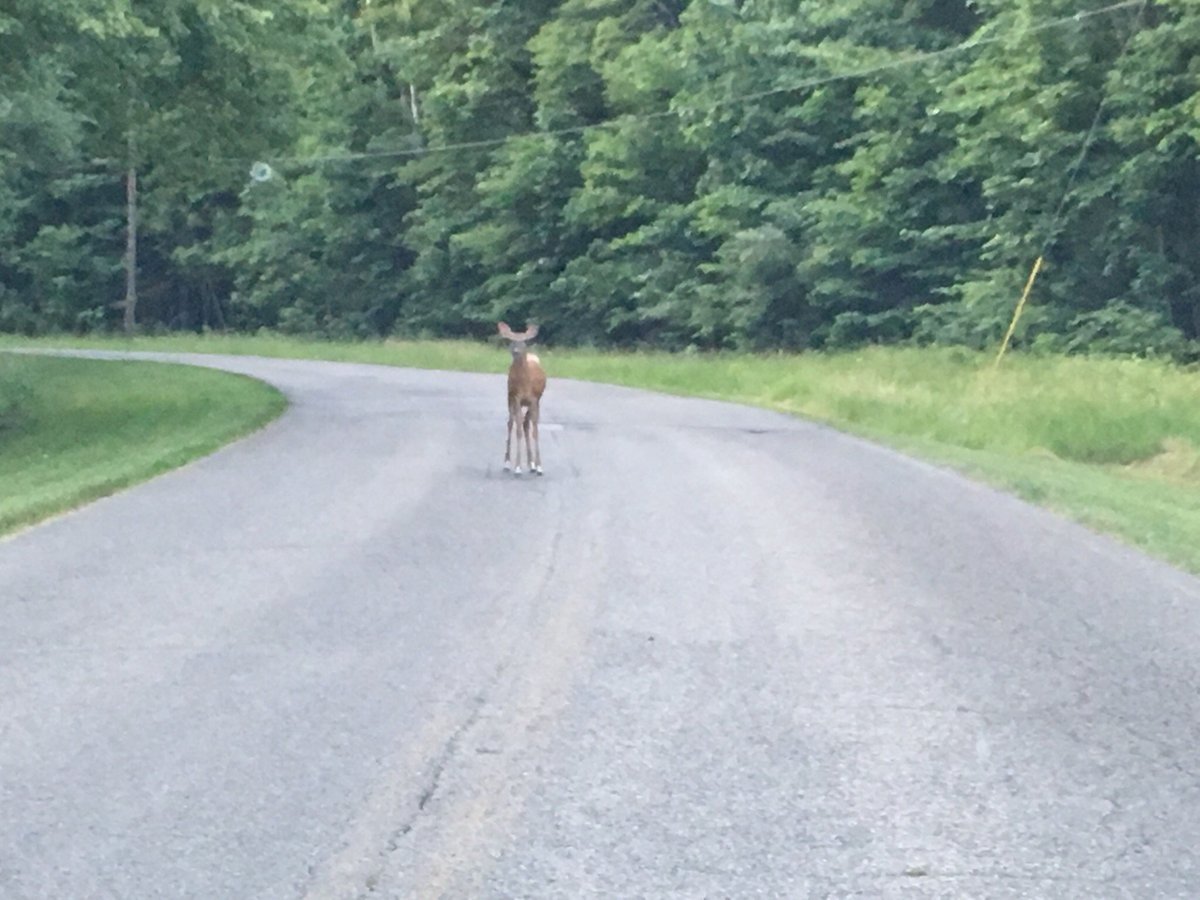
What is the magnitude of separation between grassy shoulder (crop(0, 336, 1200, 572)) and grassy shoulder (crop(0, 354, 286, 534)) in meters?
8.07

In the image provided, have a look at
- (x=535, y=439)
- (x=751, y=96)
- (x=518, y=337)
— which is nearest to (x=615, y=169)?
(x=751, y=96)

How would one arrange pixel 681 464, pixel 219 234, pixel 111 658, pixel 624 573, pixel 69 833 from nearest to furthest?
pixel 69 833 → pixel 111 658 → pixel 624 573 → pixel 681 464 → pixel 219 234

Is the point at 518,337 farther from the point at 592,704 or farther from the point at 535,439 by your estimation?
the point at 592,704

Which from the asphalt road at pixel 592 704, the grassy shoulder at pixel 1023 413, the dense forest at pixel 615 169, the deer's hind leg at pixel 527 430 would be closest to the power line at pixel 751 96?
the dense forest at pixel 615 169

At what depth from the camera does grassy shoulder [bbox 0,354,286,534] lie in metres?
16.9

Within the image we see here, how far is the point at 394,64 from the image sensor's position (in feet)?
202

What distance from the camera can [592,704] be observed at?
792 cm

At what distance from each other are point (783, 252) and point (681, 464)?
25.8 m

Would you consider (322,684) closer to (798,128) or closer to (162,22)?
(162,22)

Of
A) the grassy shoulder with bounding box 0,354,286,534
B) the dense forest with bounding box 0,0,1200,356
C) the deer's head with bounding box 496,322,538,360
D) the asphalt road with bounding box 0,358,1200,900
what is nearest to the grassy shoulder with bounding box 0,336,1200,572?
the asphalt road with bounding box 0,358,1200,900

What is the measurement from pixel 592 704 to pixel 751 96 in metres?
39.3

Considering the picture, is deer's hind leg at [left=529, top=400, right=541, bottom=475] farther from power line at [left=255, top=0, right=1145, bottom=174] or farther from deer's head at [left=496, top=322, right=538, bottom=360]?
power line at [left=255, top=0, right=1145, bottom=174]

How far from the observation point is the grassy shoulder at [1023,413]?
16.2 m

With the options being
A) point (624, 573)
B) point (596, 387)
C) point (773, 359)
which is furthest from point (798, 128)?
point (624, 573)
